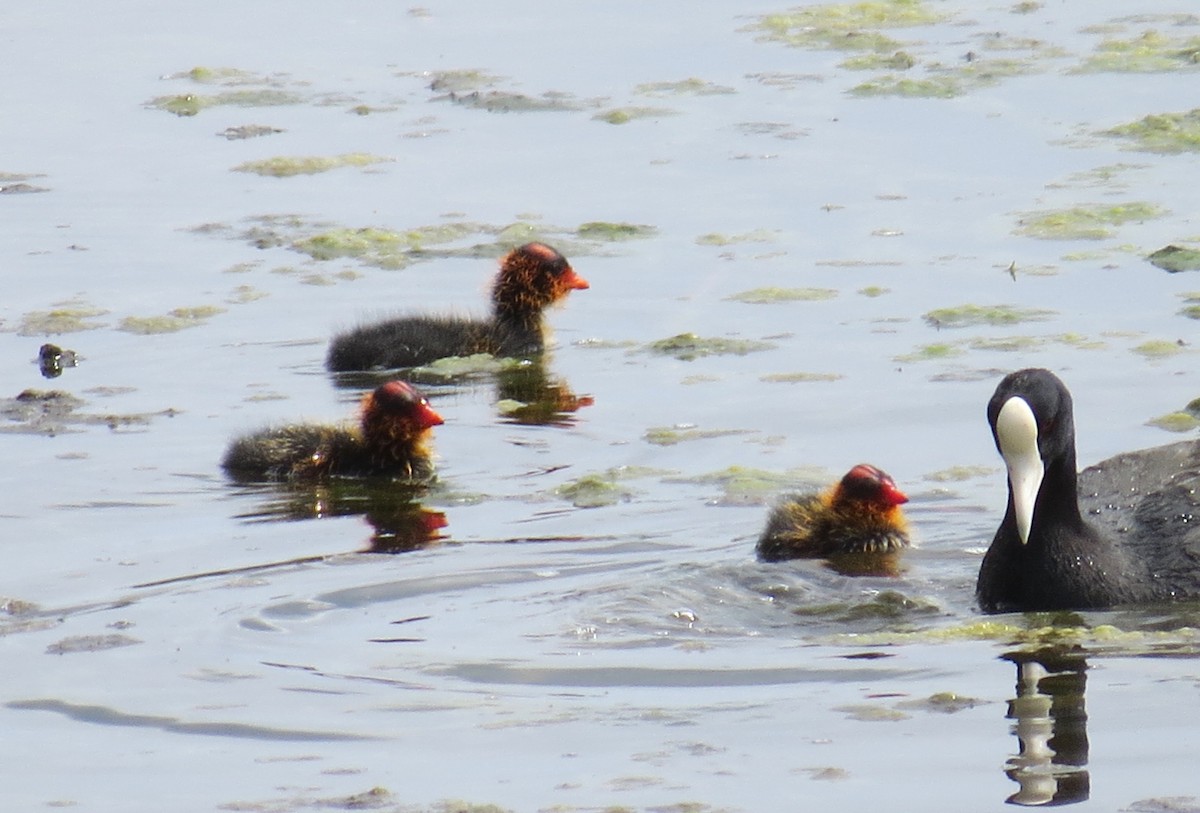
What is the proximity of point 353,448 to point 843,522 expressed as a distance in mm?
2287

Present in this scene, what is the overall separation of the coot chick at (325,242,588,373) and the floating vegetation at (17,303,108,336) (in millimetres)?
1273

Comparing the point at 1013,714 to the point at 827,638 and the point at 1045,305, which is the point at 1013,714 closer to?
the point at 827,638

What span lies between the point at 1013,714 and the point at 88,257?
7630mm

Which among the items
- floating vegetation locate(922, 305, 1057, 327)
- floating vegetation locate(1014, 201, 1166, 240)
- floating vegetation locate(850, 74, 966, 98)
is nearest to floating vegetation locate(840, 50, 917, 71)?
floating vegetation locate(850, 74, 966, 98)

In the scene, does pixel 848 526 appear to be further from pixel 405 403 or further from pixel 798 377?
pixel 405 403

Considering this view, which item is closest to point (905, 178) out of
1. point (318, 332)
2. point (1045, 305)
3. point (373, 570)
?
point (1045, 305)

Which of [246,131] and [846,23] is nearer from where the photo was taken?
[246,131]

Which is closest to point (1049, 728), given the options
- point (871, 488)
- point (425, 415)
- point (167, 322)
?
point (871, 488)

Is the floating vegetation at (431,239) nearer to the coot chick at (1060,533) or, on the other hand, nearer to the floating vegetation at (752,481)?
the floating vegetation at (752,481)

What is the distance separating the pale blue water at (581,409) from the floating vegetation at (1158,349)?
0.14ft

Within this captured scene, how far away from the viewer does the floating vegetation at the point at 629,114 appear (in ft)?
49.4

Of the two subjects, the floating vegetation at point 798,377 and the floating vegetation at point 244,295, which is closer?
the floating vegetation at point 798,377

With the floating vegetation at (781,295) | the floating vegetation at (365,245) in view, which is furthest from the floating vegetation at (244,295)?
the floating vegetation at (781,295)

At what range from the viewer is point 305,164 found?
1459 cm
